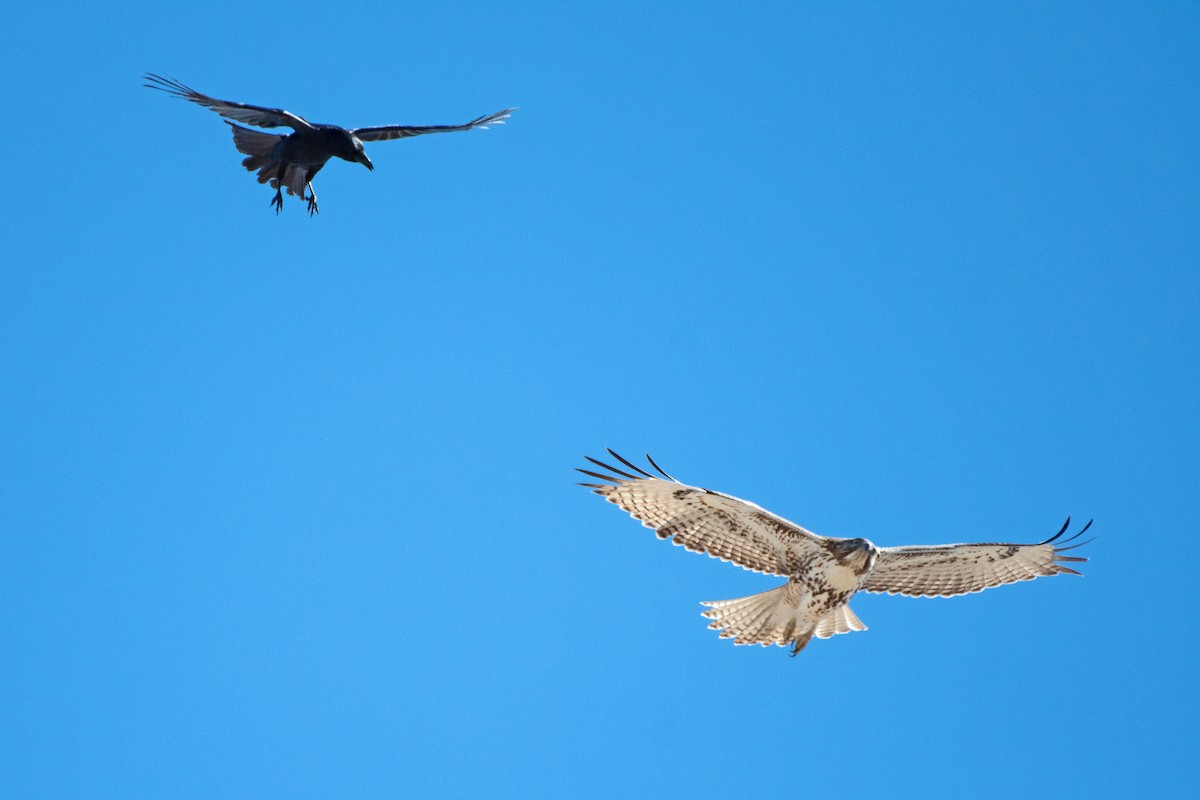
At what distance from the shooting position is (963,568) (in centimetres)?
1169

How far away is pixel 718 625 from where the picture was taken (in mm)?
11469

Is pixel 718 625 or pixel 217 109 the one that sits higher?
pixel 217 109

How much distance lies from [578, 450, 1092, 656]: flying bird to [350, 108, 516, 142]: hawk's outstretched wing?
3.12 m

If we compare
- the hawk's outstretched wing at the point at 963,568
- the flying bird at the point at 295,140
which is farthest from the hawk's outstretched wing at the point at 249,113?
the hawk's outstretched wing at the point at 963,568

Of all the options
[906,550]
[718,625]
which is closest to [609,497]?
[718,625]

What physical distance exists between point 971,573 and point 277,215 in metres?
6.81

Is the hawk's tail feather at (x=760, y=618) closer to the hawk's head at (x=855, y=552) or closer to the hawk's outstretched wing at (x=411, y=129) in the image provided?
the hawk's head at (x=855, y=552)

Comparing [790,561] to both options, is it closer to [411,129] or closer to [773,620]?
[773,620]

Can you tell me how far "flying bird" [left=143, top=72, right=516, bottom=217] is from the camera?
38.8 ft

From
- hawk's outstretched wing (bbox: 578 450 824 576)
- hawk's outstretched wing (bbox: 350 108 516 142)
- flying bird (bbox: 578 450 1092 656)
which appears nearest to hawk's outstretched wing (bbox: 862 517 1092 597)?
flying bird (bbox: 578 450 1092 656)

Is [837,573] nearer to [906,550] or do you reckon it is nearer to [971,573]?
[906,550]

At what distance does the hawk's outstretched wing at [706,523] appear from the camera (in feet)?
36.5

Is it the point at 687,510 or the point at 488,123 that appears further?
the point at 488,123

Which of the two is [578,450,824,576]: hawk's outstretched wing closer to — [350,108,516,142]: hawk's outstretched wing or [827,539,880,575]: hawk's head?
[827,539,880,575]: hawk's head
